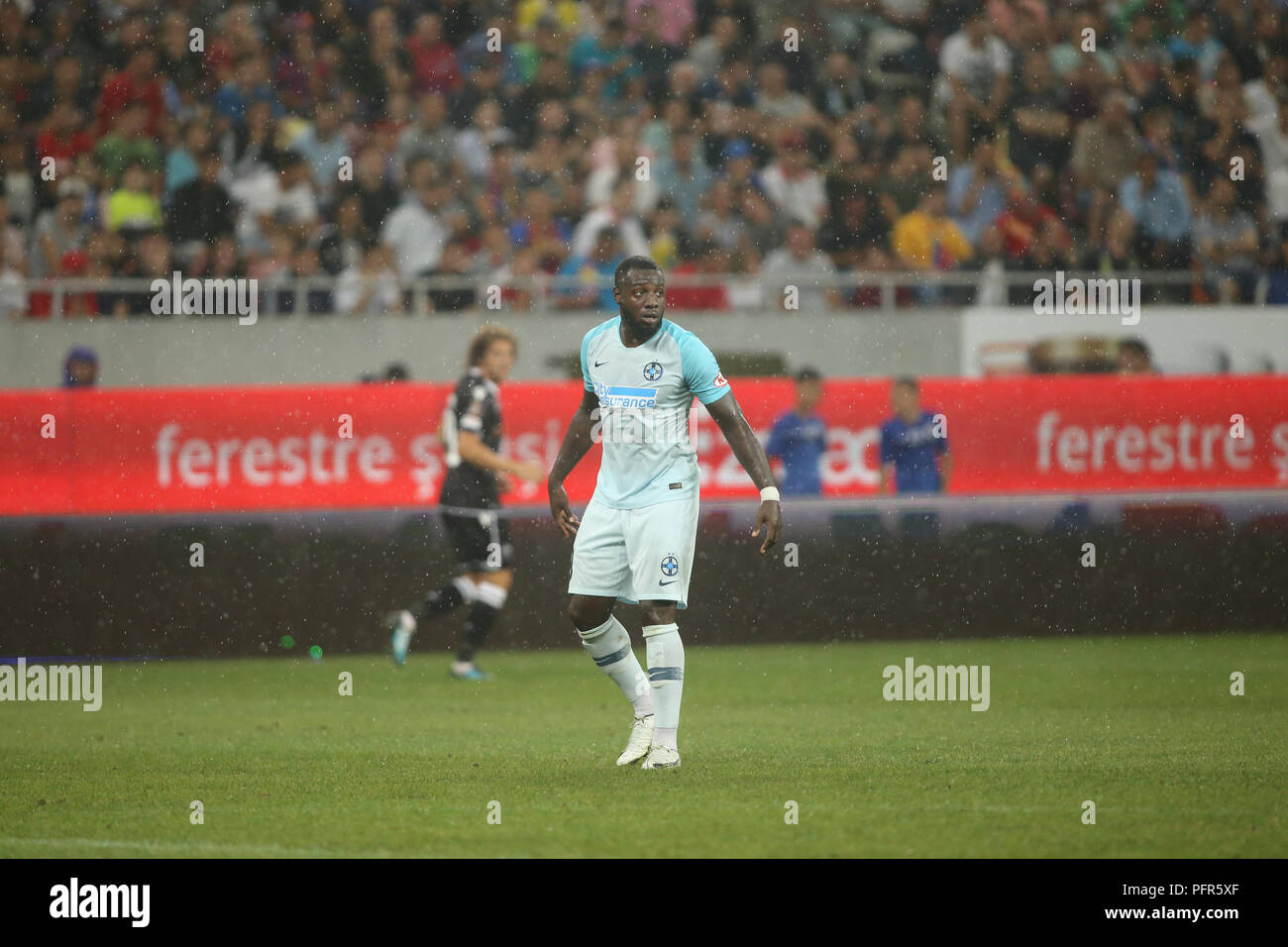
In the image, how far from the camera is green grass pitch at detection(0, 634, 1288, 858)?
659cm

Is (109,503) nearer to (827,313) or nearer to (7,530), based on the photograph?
(7,530)

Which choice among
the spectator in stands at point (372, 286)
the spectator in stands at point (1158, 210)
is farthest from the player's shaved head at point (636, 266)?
the spectator in stands at point (1158, 210)

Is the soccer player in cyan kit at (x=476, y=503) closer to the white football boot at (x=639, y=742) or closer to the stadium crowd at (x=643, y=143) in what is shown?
the stadium crowd at (x=643, y=143)

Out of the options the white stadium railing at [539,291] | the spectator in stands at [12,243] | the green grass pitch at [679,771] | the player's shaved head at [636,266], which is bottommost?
the green grass pitch at [679,771]

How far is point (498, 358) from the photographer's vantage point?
40.4ft

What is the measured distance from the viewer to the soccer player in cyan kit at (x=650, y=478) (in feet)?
26.5

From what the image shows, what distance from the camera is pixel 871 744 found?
29.7 feet

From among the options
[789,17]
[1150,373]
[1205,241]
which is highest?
[789,17]

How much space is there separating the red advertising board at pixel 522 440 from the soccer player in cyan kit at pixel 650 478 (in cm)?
621

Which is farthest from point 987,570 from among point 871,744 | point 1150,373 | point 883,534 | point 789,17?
point 789,17

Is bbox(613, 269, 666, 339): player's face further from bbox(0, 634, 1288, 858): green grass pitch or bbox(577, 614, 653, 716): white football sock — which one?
bbox(0, 634, 1288, 858): green grass pitch

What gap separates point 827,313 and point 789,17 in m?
4.57

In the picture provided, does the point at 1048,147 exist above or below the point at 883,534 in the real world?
above

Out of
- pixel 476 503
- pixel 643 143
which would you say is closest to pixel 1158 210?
pixel 643 143
